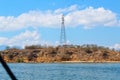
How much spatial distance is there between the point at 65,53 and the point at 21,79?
13702 cm

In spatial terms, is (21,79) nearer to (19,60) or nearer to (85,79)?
(85,79)

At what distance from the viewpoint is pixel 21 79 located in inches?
2328

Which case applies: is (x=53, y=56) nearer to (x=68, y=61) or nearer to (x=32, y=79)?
(x=68, y=61)

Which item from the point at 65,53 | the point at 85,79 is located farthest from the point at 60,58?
the point at 85,79

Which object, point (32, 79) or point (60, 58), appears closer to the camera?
point (32, 79)

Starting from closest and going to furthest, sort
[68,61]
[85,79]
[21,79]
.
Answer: [21,79]
[85,79]
[68,61]

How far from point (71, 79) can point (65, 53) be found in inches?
5252

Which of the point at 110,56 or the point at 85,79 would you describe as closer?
the point at 85,79

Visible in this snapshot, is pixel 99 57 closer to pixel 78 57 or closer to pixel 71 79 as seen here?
pixel 78 57

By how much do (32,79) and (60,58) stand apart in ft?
448

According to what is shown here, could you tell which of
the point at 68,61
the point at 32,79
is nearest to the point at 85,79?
the point at 32,79

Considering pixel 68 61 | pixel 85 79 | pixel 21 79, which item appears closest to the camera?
pixel 21 79

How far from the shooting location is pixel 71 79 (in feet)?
205

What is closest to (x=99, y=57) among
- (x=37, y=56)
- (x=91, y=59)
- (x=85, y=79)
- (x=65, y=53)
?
(x=91, y=59)
